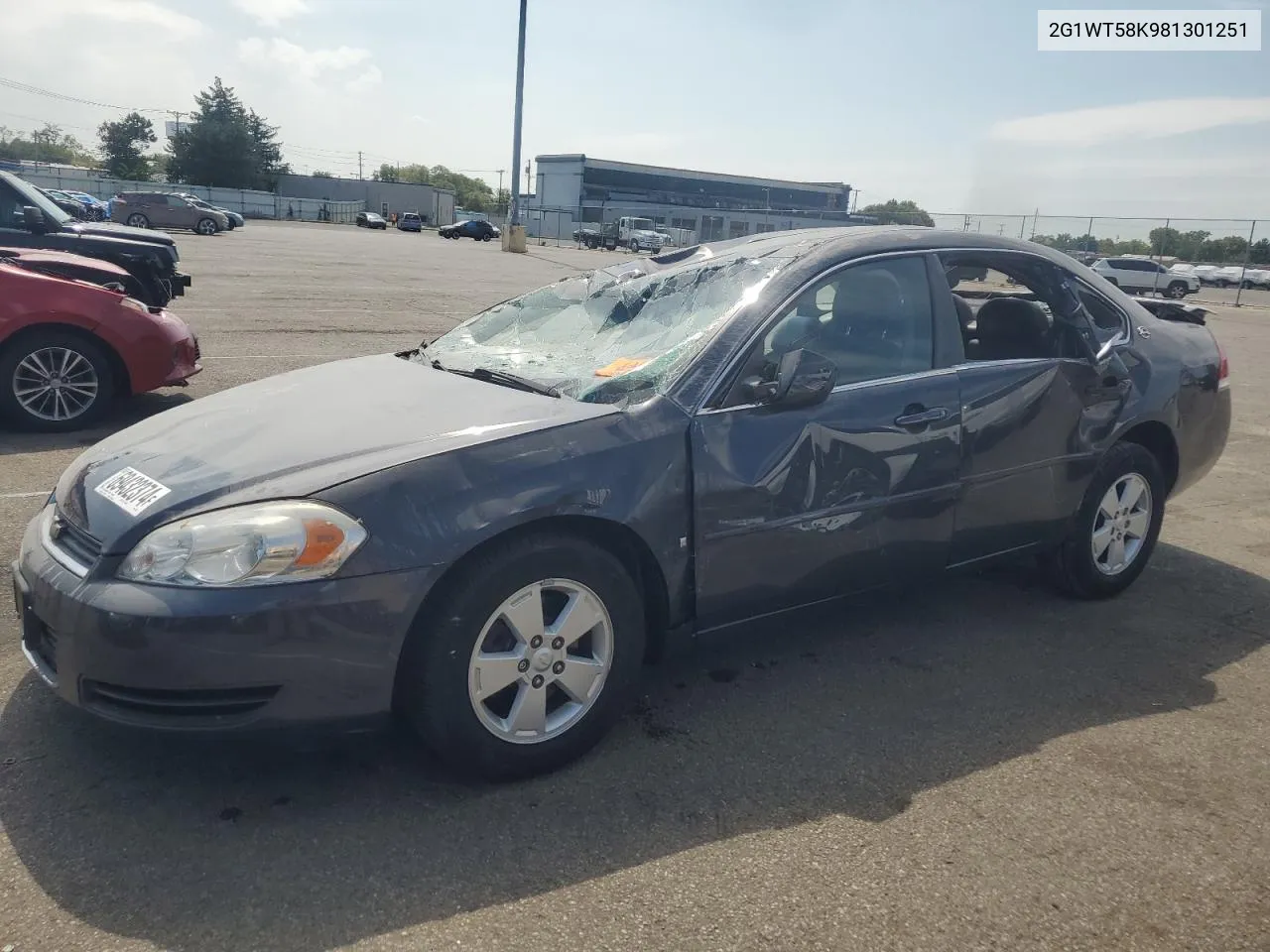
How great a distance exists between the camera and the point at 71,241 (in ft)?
31.2

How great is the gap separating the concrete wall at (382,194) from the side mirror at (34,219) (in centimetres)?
8411

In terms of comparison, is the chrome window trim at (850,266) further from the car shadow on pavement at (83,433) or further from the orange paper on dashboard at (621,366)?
the car shadow on pavement at (83,433)

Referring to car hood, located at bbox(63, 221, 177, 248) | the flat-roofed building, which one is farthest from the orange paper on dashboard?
the flat-roofed building

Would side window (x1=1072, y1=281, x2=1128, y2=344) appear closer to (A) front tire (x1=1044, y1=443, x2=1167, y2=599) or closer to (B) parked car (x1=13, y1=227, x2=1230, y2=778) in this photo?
(B) parked car (x1=13, y1=227, x2=1230, y2=778)

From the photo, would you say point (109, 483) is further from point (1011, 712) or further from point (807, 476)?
point (1011, 712)

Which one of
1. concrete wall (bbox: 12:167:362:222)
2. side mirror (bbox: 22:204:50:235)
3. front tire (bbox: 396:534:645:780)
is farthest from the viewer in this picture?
concrete wall (bbox: 12:167:362:222)

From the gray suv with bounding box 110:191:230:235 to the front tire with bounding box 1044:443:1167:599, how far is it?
43.6 meters

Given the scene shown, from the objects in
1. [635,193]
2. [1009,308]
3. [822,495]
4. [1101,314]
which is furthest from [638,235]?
[822,495]

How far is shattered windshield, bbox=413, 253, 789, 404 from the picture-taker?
340cm

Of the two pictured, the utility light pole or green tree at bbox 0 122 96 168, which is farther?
green tree at bbox 0 122 96 168

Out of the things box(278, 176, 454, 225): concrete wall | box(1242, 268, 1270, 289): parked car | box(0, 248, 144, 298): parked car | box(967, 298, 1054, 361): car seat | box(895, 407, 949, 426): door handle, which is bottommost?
box(895, 407, 949, 426): door handle

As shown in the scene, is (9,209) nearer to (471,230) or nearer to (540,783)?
(540,783)

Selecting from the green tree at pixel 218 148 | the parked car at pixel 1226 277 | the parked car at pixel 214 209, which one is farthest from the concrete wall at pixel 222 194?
the parked car at pixel 1226 277

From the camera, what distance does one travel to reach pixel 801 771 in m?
3.08
